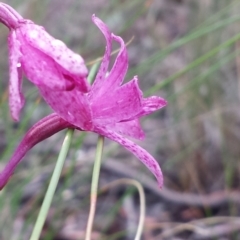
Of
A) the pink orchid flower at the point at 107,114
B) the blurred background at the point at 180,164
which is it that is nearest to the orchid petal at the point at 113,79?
the pink orchid flower at the point at 107,114

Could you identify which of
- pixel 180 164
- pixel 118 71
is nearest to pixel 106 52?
pixel 118 71

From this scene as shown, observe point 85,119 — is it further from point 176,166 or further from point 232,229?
point 176,166

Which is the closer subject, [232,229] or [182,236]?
[232,229]

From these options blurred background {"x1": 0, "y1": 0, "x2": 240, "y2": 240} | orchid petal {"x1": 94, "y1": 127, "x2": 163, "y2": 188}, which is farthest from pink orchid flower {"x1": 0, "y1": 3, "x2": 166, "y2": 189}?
blurred background {"x1": 0, "y1": 0, "x2": 240, "y2": 240}

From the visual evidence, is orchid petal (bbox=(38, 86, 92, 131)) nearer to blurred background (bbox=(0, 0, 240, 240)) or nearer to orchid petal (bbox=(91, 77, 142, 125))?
orchid petal (bbox=(91, 77, 142, 125))

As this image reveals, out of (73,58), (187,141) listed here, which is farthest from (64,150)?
(187,141)

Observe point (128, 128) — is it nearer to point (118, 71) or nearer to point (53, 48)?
point (118, 71)

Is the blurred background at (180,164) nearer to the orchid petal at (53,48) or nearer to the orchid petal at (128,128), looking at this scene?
the orchid petal at (128,128)
